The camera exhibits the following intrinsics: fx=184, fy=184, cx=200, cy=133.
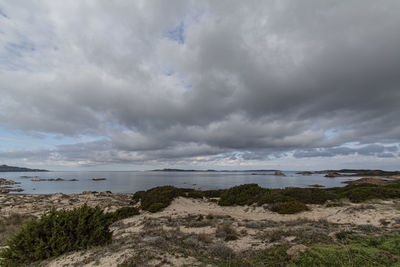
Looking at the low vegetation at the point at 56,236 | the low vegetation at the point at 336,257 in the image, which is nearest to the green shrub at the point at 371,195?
the low vegetation at the point at 336,257

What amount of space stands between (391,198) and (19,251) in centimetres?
2995

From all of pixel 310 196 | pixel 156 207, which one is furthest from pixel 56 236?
pixel 310 196

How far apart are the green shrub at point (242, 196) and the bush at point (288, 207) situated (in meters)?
3.54

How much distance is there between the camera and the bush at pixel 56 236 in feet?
21.9

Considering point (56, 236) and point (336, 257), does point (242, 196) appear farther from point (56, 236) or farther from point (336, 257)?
point (56, 236)

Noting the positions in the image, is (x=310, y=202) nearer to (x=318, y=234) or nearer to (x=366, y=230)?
(x=366, y=230)

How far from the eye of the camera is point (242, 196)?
896 inches

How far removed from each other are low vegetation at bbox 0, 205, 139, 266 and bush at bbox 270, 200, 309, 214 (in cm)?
1481

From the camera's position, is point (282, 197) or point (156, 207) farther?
point (282, 197)

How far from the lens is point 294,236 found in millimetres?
7902

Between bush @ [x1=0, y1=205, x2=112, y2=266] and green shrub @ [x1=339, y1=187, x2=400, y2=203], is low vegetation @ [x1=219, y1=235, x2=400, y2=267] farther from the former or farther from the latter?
green shrub @ [x1=339, y1=187, x2=400, y2=203]

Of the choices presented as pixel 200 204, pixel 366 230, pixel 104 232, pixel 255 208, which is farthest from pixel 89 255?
pixel 200 204

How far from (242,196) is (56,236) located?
763 inches

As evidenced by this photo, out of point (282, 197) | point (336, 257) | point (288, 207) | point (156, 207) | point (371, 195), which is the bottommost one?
point (156, 207)
